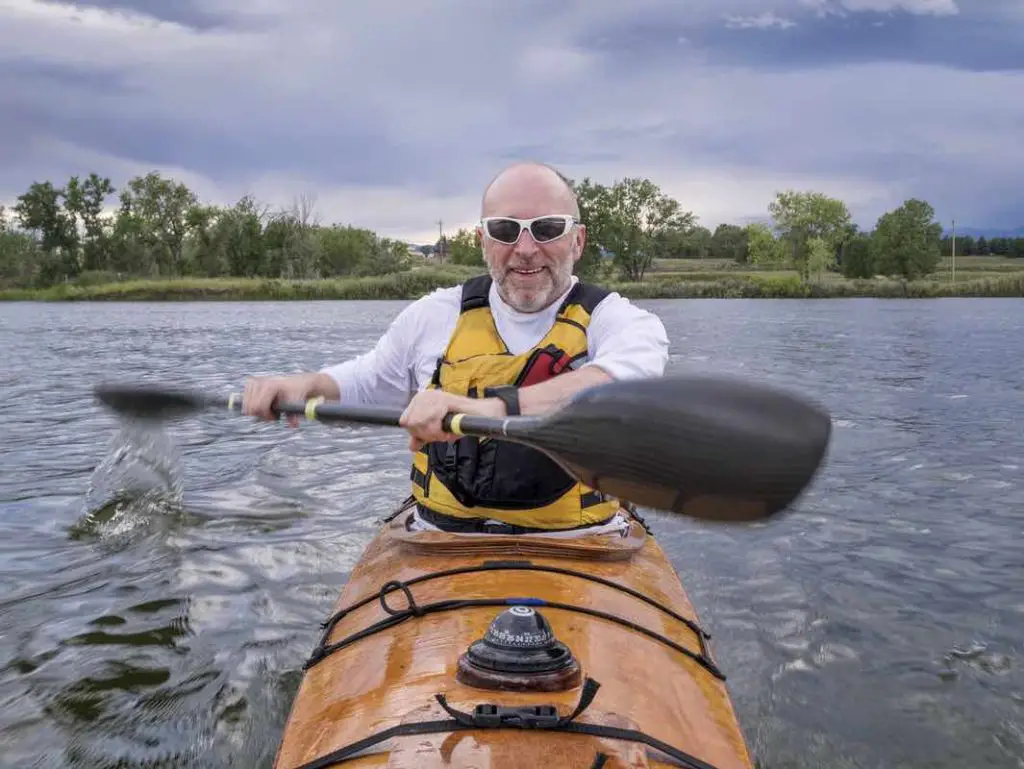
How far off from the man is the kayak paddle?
2.20 feet

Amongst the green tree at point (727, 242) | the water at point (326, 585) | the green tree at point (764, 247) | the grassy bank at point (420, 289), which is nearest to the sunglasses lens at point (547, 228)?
the water at point (326, 585)

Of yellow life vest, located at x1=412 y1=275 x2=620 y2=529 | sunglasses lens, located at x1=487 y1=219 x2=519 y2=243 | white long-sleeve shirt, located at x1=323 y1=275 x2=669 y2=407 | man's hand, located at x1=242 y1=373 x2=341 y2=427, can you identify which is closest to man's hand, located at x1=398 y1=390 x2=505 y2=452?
yellow life vest, located at x1=412 y1=275 x2=620 y2=529

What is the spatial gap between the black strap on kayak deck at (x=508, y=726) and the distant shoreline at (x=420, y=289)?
4875 cm

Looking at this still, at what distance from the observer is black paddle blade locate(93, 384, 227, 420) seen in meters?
3.98

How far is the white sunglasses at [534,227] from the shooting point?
362cm

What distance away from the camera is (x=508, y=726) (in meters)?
2.23

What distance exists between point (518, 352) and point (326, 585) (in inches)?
118

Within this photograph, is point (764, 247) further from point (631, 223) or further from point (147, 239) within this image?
point (147, 239)

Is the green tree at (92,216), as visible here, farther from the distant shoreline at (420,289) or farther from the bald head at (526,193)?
the bald head at (526,193)

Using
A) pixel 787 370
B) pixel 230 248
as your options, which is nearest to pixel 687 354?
pixel 787 370

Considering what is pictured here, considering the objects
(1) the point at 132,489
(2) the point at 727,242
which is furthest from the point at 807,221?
(1) the point at 132,489

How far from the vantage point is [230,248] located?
7088cm

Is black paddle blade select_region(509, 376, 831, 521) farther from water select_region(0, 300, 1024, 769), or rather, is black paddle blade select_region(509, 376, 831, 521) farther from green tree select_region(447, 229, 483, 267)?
green tree select_region(447, 229, 483, 267)

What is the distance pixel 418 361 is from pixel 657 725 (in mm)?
2068
